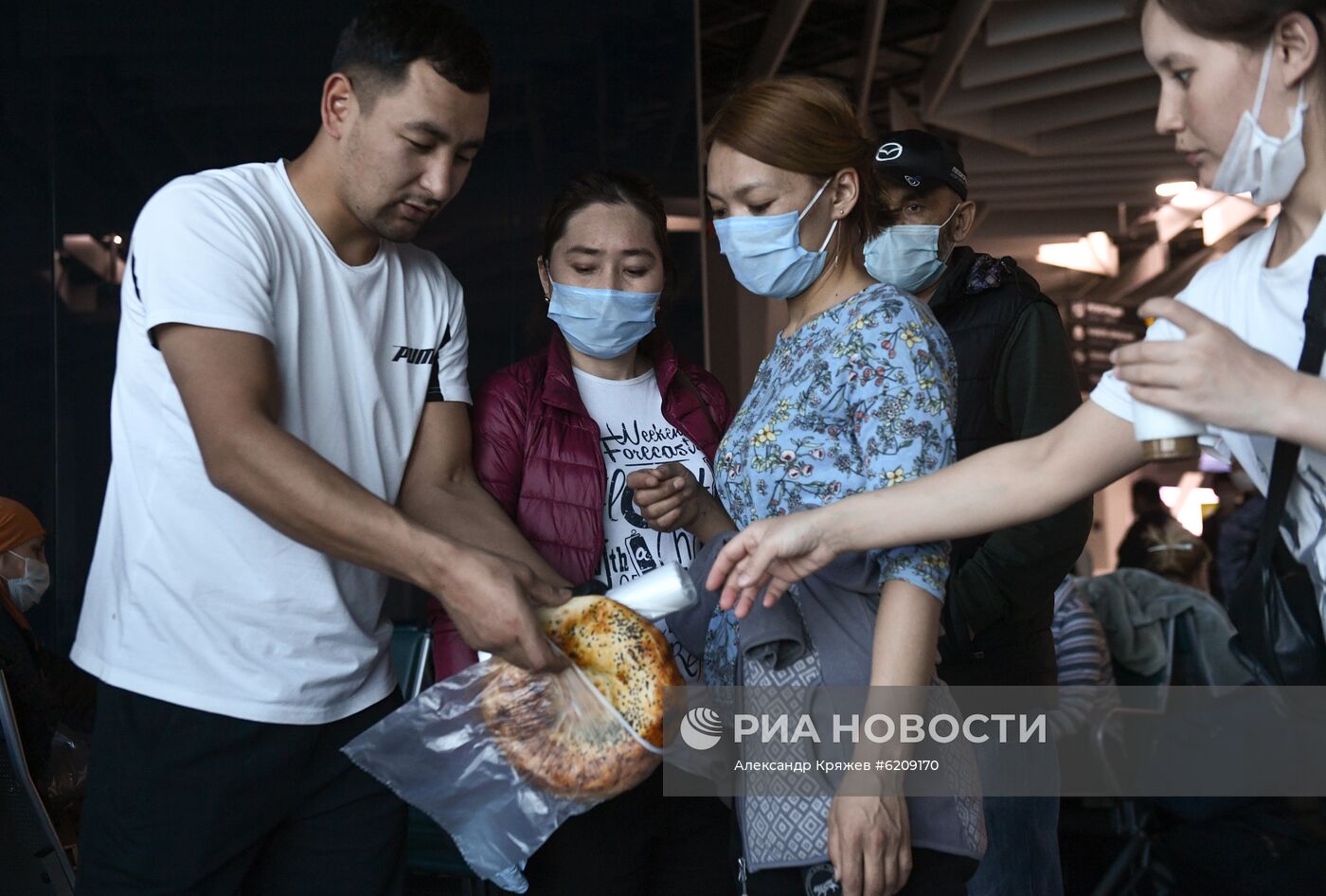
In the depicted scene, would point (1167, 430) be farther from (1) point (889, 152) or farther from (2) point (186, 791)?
(1) point (889, 152)

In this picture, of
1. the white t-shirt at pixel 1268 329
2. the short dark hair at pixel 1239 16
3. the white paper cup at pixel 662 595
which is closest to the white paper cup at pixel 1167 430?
the white t-shirt at pixel 1268 329

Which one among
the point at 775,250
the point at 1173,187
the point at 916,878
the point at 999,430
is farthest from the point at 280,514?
the point at 1173,187

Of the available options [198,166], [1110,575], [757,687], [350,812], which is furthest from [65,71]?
[1110,575]

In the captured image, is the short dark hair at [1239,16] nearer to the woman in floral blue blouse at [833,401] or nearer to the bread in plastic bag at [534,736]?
the woman in floral blue blouse at [833,401]

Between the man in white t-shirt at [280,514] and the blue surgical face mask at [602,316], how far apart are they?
404 millimetres

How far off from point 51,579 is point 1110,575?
343cm

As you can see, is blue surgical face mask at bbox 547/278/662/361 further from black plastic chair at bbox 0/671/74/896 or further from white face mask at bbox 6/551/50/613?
white face mask at bbox 6/551/50/613

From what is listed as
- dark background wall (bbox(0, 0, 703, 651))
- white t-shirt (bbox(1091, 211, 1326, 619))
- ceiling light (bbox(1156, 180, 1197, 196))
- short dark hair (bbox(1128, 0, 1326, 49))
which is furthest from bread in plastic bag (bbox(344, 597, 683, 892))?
ceiling light (bbox(1156, 180, 1197, 196))

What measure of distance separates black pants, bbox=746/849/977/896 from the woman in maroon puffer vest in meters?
0.41

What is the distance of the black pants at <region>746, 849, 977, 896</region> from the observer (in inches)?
57.1

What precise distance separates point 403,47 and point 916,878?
1.25 metres

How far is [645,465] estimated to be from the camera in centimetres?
206

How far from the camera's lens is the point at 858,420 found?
4.91ft

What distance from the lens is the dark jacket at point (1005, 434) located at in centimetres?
218
